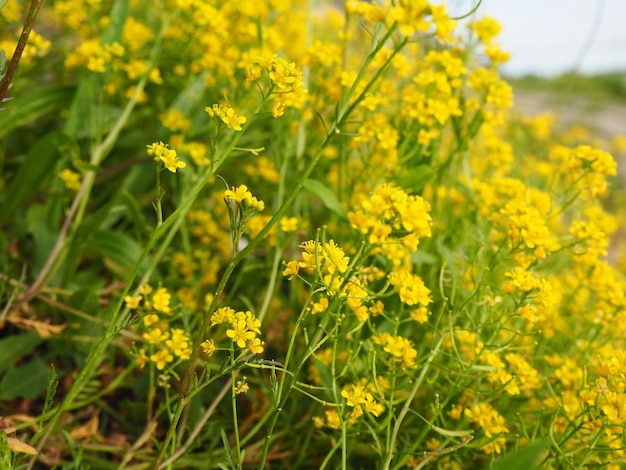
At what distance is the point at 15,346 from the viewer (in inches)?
44.1

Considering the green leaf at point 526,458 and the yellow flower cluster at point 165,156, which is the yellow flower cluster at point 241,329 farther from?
the green leaf at point 526,458

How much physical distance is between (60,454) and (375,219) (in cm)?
72

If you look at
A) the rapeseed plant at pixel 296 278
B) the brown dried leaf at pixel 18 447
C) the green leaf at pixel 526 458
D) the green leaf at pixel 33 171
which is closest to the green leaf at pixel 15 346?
the rapeseed plant at pixel 296 278

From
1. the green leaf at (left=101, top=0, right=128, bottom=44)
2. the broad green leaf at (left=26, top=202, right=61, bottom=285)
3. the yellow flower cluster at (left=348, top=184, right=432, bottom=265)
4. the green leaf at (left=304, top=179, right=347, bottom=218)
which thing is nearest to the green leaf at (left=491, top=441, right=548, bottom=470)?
the yellow flower cluster at (left=348, top=184, right=432, bottom=265)

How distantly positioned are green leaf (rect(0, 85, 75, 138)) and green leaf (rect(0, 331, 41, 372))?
0.45 m

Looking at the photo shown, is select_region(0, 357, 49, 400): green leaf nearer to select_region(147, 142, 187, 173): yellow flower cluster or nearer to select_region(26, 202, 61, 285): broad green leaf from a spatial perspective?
select_region(26, 202, 61, 285): broad green leaf

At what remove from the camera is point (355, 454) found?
42.0 inches

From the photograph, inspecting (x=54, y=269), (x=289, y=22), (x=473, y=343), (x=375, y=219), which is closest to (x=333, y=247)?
(x=375, y=219)

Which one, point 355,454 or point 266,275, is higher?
point 266,275

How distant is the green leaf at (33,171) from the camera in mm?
1279

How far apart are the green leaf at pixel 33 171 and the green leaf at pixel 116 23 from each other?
315 mm

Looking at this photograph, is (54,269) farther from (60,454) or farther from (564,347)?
(564,347)

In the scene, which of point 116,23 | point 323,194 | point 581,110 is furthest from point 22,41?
point 581,110

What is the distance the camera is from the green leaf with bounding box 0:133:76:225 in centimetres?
128
